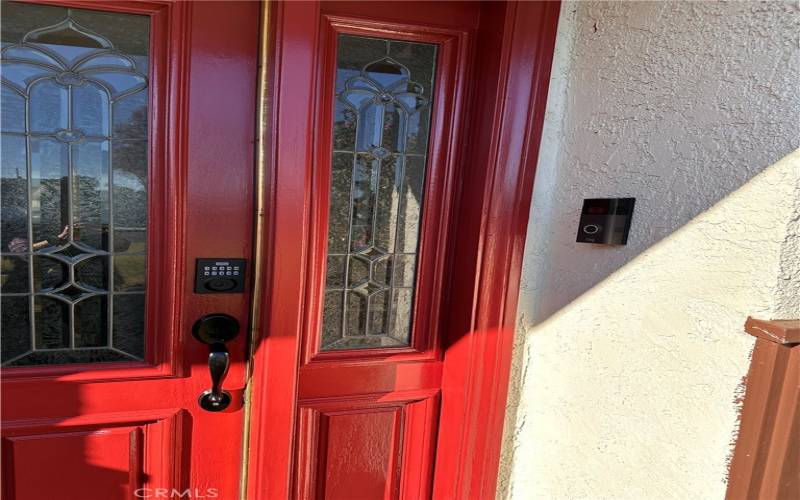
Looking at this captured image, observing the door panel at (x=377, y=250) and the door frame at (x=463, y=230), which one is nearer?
the door frame at (x=463, y=230)

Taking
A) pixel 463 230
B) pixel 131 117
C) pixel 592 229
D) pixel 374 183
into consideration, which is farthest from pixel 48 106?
pixel 592 229

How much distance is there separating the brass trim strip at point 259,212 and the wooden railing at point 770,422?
123 centimetres

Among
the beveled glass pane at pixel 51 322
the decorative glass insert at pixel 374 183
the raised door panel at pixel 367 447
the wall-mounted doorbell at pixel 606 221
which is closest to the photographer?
the wall-mounted doorbell at pixel 606 221

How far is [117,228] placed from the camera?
1.27m

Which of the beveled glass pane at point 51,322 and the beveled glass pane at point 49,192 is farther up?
the beveled glass pane at point 49,192

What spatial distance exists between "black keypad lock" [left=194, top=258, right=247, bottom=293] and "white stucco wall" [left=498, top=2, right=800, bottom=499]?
91 centimetres

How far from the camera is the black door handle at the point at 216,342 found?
131cm

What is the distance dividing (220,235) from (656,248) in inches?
47.5

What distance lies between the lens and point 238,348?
4.58 feet

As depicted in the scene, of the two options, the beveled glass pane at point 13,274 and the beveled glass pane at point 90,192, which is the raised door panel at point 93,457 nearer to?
the beveled glass pane at point 13,274

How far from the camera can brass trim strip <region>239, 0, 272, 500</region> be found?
124 cm

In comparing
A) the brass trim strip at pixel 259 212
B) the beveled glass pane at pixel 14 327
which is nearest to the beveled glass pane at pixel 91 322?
the beveled glass pane at pixel 14 327

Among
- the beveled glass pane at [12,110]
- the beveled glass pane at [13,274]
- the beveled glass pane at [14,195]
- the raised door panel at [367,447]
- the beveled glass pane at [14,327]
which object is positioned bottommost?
the raised door panel at [367,447]

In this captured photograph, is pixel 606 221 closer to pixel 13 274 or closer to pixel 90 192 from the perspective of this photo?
pixel 90 192
